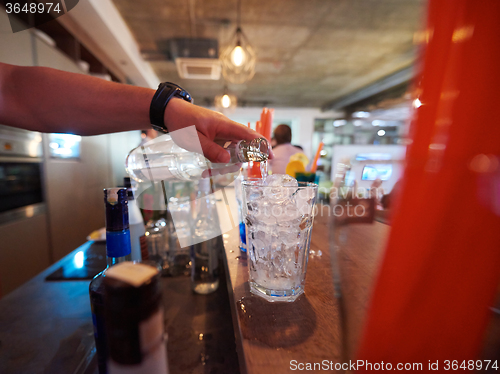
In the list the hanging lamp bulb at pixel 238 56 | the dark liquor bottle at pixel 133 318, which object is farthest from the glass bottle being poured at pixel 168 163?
the hanging lamp bulb at pixel 238 56

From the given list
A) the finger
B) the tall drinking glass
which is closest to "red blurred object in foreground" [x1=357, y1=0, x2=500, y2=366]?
the tall drinking glass

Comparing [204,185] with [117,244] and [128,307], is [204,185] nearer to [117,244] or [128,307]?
[117,244]

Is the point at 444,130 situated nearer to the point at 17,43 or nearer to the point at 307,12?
the point at 17,43

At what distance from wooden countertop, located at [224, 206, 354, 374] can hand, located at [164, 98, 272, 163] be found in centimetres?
36

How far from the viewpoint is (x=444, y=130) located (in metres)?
0.14

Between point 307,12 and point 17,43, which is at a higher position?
point 307,12

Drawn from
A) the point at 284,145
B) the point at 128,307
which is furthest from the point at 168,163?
the point at 284,145

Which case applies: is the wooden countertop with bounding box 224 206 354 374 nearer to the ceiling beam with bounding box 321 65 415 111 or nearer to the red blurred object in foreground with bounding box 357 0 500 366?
the red blurred object in foreground with bounding box 357 0 500 366

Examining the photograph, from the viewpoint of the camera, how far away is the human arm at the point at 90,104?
67cm

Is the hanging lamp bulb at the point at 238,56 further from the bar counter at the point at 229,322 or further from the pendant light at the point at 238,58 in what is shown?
the bar counter at the point at 229,322

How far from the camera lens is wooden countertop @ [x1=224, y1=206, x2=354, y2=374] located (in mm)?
301

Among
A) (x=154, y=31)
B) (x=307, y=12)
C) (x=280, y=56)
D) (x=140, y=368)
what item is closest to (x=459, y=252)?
(x=140, y=368)

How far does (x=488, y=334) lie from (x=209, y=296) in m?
0.66

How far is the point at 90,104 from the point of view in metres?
0.69
